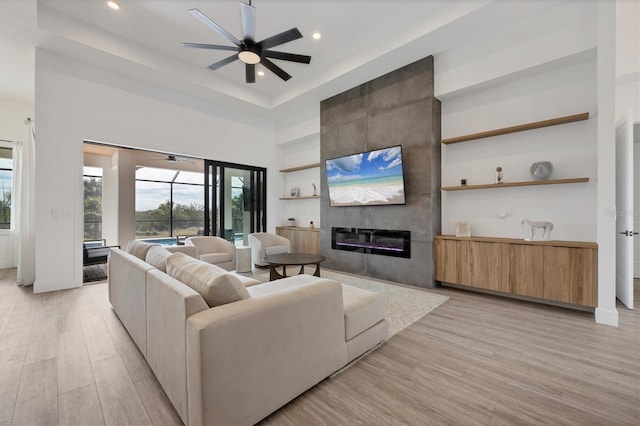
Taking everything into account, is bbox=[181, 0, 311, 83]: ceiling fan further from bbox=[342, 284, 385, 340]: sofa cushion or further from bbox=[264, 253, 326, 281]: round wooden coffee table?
bbox=[342, 284, 385, 340]: sofa cushion

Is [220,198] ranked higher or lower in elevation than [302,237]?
higher

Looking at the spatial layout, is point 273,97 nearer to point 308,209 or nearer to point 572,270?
point 308,209

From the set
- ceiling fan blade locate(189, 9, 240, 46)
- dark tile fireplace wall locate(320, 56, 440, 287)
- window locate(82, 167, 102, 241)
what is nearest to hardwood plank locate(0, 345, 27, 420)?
ceiling fan blade locate(189, 9, 240, 46)

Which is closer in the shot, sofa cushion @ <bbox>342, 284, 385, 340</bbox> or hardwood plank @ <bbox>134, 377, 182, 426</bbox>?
hardwood plank @ <bbox>134, 377, 182, 426</bbox>

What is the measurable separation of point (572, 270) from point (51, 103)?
7206mm

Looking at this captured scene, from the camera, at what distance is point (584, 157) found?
3.26m

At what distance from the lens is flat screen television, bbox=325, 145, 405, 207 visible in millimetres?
4375

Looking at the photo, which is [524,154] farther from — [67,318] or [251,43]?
[67,318]

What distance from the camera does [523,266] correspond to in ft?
10.8

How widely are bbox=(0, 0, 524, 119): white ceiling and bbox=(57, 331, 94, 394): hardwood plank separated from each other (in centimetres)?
379

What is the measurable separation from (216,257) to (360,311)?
329 centimetres

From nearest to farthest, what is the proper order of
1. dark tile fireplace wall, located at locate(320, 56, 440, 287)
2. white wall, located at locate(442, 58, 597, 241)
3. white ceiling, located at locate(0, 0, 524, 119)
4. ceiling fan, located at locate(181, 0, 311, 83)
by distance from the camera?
ceiling fan, located at locate(181, 0, 311, 83) < white wall, located at locate(442, 58, 597, 241) < white ceiling, located at locate(0, 0, 524, 119) < dark tile fireplace wall, located at locate(320, 56, 440, 287)

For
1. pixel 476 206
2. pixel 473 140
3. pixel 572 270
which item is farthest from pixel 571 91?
pixel 572 270

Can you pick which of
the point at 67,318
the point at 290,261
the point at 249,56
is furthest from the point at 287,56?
the point at 67,318
